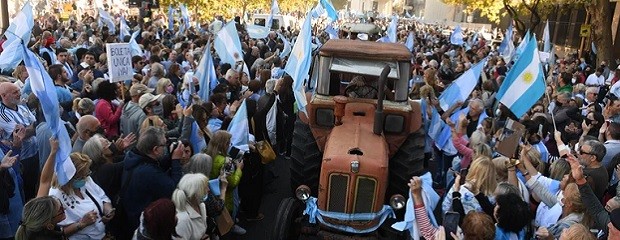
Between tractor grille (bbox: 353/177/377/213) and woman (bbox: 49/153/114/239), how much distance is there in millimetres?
2211

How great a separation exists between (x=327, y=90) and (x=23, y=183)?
3.46 meters

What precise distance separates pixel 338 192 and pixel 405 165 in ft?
3.60

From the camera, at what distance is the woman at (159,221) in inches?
143

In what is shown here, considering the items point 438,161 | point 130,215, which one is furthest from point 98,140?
point 438,161

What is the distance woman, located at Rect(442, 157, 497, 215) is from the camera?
15.0ft

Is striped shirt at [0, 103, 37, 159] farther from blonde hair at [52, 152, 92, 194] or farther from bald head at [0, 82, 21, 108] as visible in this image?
blonde hair at [52, 152, 92, 194]

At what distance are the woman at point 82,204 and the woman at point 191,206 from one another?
0.64 m

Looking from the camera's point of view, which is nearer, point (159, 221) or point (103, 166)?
point (159, 221)

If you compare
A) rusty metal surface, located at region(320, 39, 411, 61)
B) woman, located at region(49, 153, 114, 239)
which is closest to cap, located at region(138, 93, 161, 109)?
rusty metal surface, located at region(320, 39, 411, 61)

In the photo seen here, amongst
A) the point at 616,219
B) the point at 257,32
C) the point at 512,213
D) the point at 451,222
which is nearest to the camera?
the point at 616,219

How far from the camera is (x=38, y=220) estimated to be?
11.8ft

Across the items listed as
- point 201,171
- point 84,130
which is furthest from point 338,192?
point 84,130

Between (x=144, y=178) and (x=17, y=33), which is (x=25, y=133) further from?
(x=17, y=33)

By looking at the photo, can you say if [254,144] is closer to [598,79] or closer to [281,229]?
[281,229]
